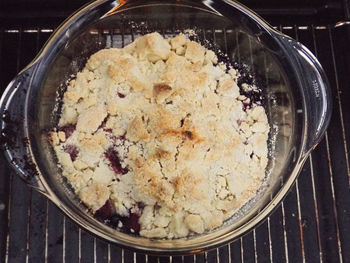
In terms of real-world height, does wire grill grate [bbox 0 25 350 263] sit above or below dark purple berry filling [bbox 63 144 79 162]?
below

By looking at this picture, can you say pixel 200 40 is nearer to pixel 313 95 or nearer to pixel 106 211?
pixel 313 95

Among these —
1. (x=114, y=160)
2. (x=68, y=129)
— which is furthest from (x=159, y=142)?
(x=68, y=129)

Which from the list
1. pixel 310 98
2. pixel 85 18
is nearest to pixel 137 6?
pixel 85 18

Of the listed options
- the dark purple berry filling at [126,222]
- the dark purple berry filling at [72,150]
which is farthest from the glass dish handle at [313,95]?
the dark purple berry filling at [72,150]

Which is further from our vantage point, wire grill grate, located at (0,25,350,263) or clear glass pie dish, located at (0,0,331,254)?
wire grill grate, located at (0,25,350,263)

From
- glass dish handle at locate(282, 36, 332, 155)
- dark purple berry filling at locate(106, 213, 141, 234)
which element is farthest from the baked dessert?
glass dish handle at locate(282, 36, 332, 155)

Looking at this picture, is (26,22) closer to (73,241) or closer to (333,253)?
(73,241)

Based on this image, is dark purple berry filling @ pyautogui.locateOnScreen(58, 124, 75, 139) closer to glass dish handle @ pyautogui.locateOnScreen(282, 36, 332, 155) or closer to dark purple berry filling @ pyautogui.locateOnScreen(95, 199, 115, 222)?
dark purple berry filling @ pyautogui.locateOnScreen(95, 199, 115, 222)
